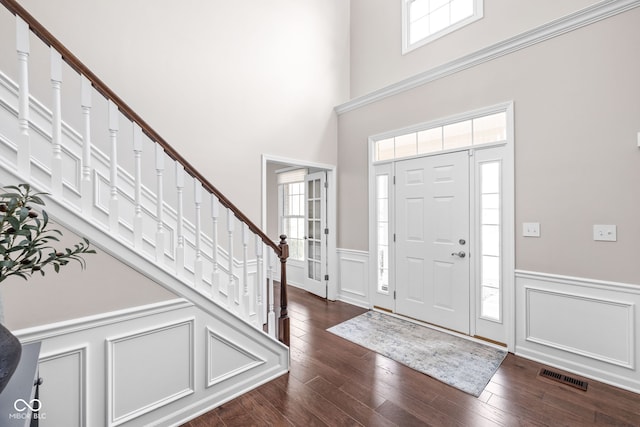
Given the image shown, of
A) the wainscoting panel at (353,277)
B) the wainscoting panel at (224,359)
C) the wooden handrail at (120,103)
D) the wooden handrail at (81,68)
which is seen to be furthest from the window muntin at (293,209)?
the wooden handrail at (81,68)

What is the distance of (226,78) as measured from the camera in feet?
10.2

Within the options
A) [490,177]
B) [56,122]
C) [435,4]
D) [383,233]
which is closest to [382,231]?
[383,233]

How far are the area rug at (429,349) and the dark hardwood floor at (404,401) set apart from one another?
9 cm

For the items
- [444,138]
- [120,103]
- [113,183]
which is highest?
[444,138]

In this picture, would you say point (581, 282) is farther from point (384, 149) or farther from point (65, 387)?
point (65, 387)

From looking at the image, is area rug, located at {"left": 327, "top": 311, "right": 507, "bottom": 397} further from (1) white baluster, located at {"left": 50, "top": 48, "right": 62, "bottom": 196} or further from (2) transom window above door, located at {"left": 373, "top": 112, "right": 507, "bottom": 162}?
(1) white baluster, located at {"left": 50, "top": 48, "right": 62, "bottom": 196}

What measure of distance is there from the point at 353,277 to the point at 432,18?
11.5 ft

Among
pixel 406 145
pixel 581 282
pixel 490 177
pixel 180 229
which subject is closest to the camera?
pixel 180 229

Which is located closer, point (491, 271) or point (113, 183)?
point (113, 183)

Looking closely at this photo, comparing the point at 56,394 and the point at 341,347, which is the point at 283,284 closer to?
the point at 341,347

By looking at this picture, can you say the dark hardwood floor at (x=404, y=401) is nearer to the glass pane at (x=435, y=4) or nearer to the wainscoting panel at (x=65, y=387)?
the wainscoting panel at (x=65, y=387)

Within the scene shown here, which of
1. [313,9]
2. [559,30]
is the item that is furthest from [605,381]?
[313,9]

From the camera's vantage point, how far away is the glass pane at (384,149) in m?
3.77

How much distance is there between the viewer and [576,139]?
2412 millimetres
